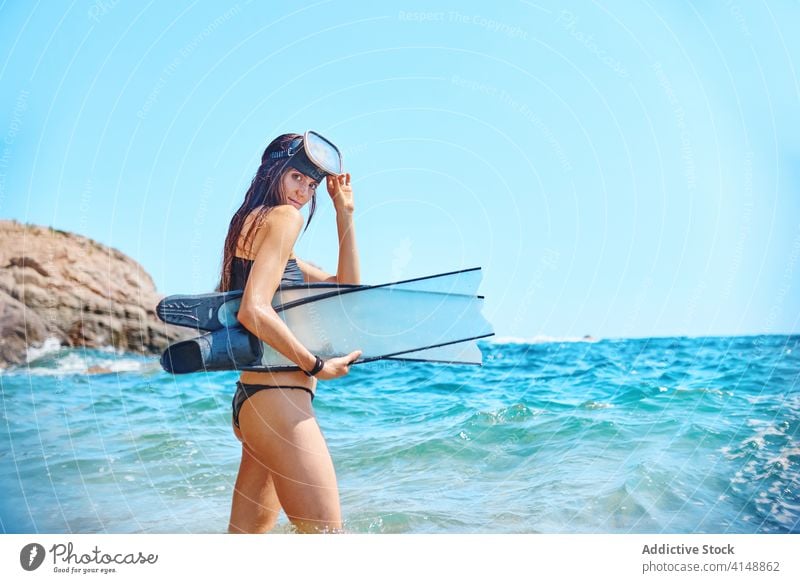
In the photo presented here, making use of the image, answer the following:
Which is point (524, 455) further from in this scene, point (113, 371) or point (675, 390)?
point (113, 371)

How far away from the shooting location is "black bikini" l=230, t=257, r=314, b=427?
289cm

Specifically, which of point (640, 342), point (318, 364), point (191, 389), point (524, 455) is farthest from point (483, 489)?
point (640, 342)

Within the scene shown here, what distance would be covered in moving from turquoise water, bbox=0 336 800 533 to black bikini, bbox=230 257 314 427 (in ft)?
3.35

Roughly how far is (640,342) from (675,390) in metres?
7.22

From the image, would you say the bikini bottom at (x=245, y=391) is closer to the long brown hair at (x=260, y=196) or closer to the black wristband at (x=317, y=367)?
the black wristband at (x=317, y=367)

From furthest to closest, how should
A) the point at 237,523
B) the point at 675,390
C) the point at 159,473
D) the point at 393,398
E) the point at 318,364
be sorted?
the point at 675,390, the point at 393,398, the point at 159,473, the point at 237,523, the point at 318,364

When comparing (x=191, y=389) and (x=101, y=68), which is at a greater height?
(x=101, y=68)

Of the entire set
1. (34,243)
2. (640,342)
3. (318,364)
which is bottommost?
(640,342)

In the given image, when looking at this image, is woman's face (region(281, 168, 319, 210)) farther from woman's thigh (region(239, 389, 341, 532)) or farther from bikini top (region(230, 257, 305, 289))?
woman's thigh (region(239, 389, 341, 532))

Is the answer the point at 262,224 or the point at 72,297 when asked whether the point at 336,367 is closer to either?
the point at 262,224

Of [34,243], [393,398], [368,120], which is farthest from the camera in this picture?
[34,243]

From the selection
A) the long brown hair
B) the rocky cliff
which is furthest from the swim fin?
the rocky cliff

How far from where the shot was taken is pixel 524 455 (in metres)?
5.36

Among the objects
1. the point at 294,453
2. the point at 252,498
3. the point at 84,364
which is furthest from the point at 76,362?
the point at 294,453
